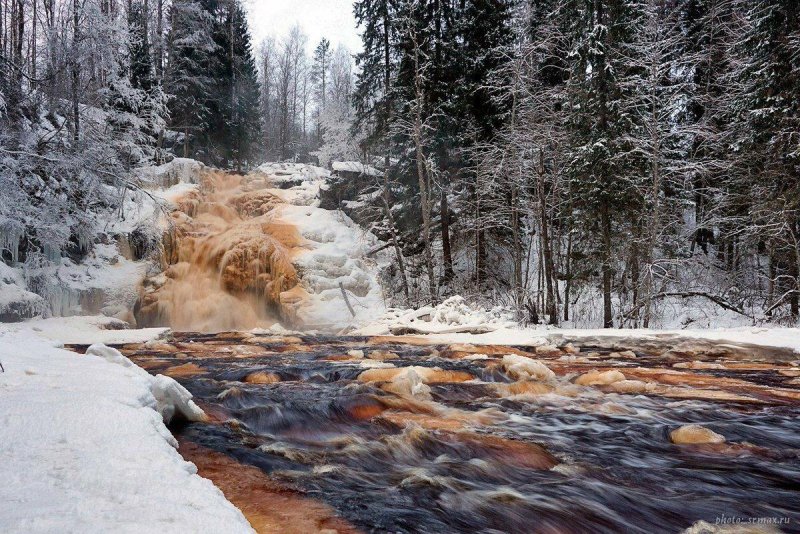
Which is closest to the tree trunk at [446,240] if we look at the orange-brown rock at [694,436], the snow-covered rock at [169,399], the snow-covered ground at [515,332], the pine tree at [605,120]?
the snow-covered ground at [515,332]

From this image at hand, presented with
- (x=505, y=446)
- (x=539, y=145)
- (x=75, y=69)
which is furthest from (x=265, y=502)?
(x=75, y=69)

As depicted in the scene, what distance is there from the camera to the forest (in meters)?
10.2

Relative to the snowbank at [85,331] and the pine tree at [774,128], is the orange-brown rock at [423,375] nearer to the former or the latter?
the snowbank at [85,331]

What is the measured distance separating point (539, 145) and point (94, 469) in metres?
11.6

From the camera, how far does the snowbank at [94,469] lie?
121 cm

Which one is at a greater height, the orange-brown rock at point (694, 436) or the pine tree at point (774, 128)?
the pine tree at point (774, 128)

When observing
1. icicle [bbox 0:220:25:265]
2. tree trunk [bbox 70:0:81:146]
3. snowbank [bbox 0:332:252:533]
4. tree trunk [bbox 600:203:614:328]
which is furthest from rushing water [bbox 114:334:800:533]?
tree trunk [bbox 70:0:81:146]

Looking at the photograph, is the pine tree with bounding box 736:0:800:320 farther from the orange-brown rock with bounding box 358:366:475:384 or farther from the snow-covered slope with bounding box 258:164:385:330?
the snow-covered slope with bounding box 258:164:385:330

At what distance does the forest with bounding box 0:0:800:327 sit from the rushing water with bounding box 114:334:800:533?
5356 mm

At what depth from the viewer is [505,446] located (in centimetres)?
328

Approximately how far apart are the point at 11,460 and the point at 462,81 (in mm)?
15203

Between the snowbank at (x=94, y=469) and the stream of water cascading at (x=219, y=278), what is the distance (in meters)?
12.2

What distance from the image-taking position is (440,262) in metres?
16.8

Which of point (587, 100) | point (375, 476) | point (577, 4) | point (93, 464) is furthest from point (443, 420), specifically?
point (577, 4)
